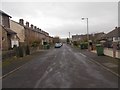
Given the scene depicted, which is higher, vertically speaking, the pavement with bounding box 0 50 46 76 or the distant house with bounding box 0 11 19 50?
the distant house with bounding box 0 11 19 50

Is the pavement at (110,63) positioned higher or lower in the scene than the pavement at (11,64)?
higher

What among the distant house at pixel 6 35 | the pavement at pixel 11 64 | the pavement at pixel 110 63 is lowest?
the pavement at pixel 11 64

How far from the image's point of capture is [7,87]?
30.9 ft

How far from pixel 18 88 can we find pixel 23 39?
48229 millimetres

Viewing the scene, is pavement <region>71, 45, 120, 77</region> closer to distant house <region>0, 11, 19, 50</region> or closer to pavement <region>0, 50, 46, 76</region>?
pavement <region>0, 50, 46, 76</region>

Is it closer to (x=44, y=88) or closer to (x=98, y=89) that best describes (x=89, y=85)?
(x=98, y=89)

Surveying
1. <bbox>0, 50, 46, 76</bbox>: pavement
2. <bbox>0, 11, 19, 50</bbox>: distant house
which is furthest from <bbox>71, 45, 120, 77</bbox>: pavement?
<bbox>0, 11, 19, 50</bbox>: distant house

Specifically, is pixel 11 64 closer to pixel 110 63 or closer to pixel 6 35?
pixel 110 63

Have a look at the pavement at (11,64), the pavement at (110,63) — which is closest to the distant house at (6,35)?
the pavement at (11,64)

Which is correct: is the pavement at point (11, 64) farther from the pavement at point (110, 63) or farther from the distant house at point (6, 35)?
the distant house at point (6, 35)

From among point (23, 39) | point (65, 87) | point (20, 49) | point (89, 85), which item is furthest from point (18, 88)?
point (23, 39)

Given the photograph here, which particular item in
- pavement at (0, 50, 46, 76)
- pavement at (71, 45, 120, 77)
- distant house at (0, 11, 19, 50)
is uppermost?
distant house at (0, 11, 19, 50)

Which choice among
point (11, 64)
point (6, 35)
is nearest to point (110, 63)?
point (11, 64)

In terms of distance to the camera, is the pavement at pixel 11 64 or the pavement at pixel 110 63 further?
the pavement at pixel 11 64
